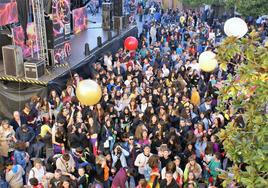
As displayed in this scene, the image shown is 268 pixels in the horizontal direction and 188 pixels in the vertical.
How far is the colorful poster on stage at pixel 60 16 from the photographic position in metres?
13.6

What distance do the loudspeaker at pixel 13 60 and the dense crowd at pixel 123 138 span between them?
1363 millimetres

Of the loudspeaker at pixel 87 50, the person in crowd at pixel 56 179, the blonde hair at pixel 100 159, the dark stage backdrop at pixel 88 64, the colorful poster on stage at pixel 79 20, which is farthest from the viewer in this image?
the colorful poster on stage at pixel 79 20

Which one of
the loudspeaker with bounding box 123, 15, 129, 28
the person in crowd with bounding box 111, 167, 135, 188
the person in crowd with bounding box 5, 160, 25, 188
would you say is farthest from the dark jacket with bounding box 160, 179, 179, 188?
the loudspeaker with bounding box 123, 15, 129, 28

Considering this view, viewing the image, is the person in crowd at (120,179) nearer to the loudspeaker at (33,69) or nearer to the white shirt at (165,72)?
the loudspeaker at (33,69)

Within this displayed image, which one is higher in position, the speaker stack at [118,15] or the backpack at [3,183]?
the speaker stack at [118,15]

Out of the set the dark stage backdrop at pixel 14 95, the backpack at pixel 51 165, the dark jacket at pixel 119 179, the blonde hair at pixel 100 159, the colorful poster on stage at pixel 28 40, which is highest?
the colorful poster on stage at pixel 28 40

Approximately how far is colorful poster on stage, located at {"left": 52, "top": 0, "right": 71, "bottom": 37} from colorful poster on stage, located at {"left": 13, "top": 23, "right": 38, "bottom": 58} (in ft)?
2.74

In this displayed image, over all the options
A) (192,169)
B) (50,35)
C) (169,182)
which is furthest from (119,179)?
(50,35)

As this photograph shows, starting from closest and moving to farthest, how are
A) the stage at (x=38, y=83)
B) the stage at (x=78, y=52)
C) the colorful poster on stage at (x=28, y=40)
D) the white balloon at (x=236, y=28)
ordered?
the white balloon at (x=236, y=28) → the stage at (x=38, y=83) → the stage at (x=78, y=52) → the colorful poster on stage at (x=28, y=40)

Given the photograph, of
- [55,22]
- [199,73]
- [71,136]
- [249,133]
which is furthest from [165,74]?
[249,133]

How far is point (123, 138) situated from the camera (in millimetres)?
9258

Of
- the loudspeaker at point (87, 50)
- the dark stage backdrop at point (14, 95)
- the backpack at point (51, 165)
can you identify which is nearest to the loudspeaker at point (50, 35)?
the dark stage backdrop at point (14, 95)

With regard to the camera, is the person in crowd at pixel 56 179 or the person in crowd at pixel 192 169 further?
the person in crowd at pixel 192 169

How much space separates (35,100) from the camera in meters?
10.7
